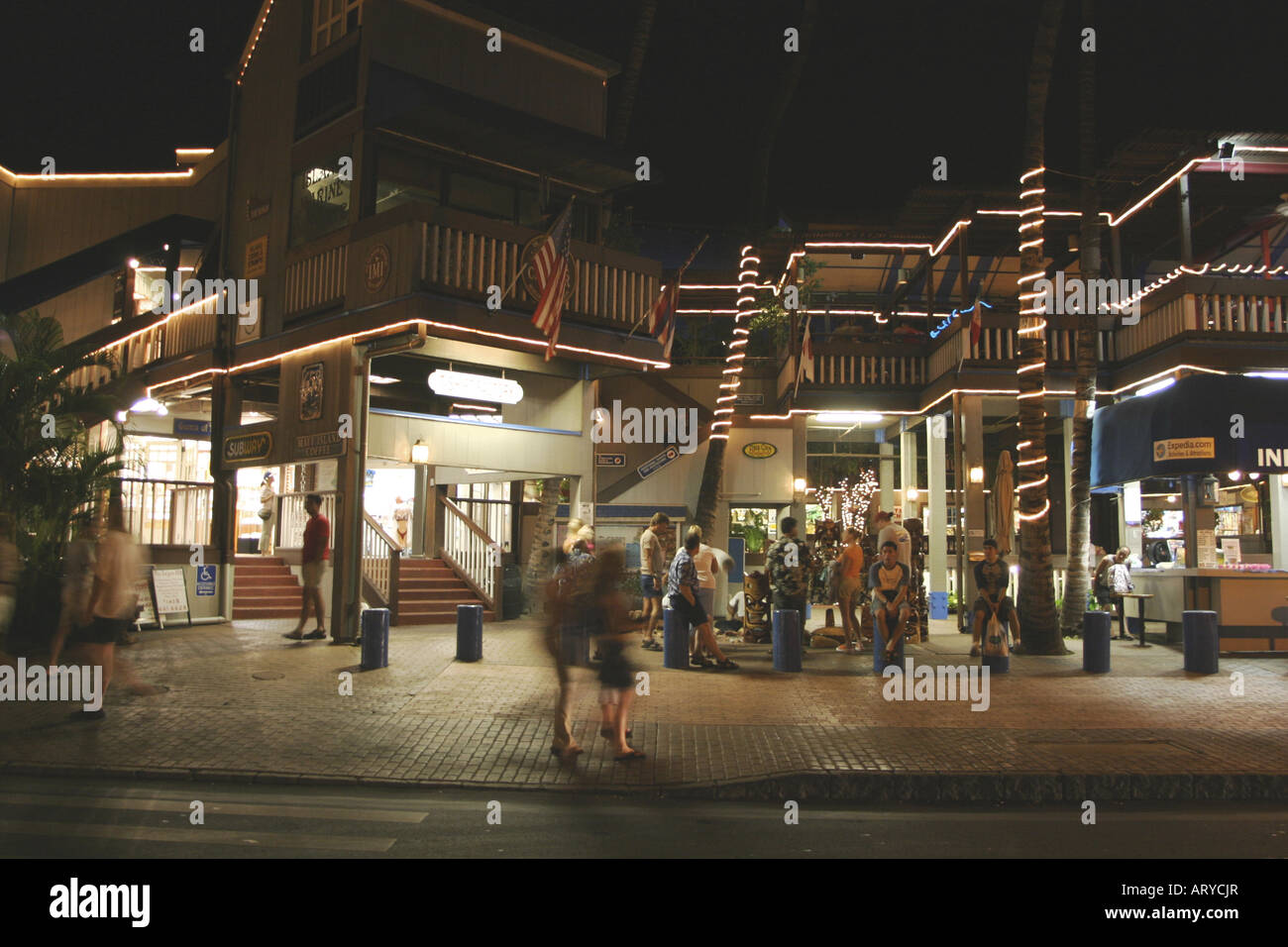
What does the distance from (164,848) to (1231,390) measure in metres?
15.2

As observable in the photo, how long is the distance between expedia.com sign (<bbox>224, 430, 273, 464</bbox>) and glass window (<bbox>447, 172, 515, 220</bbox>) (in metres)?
5.01

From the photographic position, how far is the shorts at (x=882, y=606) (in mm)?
12141

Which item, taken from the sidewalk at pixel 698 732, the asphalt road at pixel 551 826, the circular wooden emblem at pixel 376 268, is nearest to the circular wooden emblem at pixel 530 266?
the circular wooden emblem at pixel 376 268

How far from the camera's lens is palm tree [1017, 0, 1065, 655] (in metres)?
13.9

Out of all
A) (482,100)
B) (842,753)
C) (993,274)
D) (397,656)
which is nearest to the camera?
(842,753)

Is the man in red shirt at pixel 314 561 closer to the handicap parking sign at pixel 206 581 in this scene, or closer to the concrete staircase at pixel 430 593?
the concrete staircase at pixel 430 593

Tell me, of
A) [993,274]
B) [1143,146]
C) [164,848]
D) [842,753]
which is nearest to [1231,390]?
[1143,146]

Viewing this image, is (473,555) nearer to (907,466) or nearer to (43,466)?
(43,466)

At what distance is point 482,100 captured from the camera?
1516 cm

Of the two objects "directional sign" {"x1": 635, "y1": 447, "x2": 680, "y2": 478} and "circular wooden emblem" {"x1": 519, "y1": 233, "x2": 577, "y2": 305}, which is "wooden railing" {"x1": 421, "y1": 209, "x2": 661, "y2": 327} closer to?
"circular wooden emblem" {"x1": 519, "y1": 233, "x2": 577, "y2": 305}

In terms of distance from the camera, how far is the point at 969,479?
17.6 m

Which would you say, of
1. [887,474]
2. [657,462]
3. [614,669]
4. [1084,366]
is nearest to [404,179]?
[657,462]

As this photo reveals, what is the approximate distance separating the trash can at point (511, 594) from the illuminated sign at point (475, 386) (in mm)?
3197
